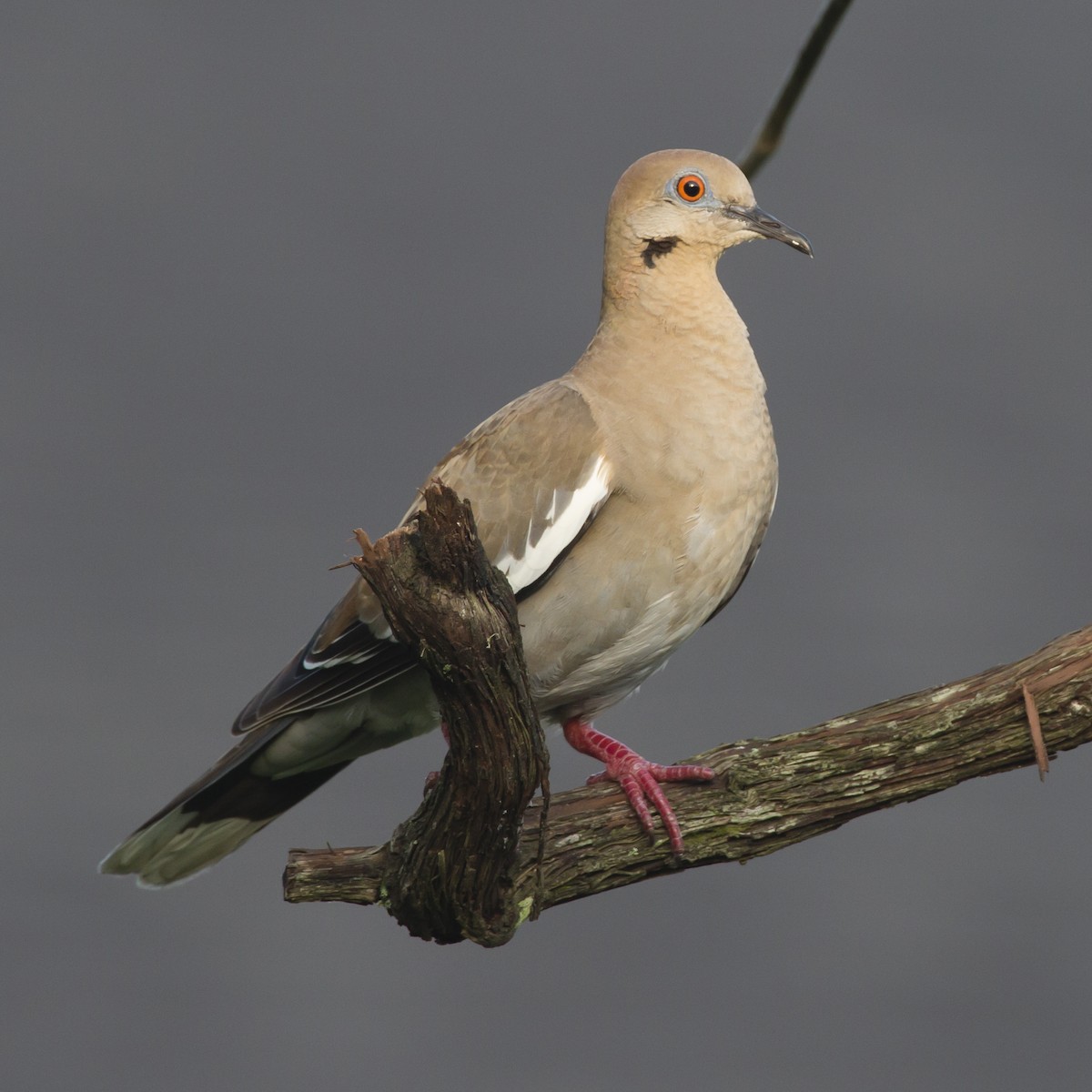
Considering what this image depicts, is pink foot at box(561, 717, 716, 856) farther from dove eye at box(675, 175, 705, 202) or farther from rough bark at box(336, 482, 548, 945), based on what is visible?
dove eye at box(675, 175, 705, 202)

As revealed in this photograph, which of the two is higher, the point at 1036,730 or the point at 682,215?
the point at 682,215

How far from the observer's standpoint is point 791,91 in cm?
298

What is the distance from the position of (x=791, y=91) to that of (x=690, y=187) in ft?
1.58

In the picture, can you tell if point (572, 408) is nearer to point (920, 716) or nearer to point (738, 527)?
point (738, 527)

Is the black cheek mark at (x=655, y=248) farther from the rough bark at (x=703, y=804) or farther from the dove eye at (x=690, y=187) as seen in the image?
the rough bark at (x=703, y=804)

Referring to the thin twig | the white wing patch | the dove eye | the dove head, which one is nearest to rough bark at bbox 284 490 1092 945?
the thin twig

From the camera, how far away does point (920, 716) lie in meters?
3.13

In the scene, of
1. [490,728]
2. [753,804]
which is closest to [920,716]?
[753,804]

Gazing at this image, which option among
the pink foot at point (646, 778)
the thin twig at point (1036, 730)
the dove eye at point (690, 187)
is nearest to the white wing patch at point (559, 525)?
the pink foot at point (646, 778)

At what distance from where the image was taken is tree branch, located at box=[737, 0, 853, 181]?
9.42 ft

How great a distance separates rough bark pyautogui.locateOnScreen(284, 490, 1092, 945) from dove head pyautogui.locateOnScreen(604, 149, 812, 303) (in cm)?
100

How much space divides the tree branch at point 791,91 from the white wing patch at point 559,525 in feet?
2.08

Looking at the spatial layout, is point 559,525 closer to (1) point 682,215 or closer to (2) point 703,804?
(2) point 703,804

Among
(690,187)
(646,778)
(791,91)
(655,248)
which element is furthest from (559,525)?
(791,91)
